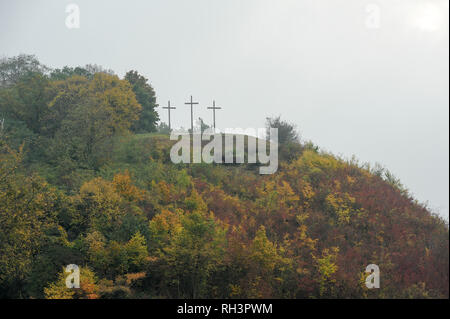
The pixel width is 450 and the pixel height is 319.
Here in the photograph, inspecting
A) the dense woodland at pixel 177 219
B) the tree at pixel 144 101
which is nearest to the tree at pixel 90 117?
the dense woodland at pixel 177 219

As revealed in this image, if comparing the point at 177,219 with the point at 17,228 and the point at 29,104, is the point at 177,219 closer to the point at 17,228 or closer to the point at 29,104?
the point at 17,228

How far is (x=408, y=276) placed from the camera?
17109mm

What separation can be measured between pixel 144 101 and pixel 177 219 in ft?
76.9

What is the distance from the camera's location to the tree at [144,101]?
3912 cm

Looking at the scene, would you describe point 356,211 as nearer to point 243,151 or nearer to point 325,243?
point 325,243

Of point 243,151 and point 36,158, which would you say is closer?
point 36,158

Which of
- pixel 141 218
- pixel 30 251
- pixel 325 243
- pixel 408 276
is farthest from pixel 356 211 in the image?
pixel 30 251

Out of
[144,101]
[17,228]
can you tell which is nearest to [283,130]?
[144,101]

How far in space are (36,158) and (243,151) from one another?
15041mm

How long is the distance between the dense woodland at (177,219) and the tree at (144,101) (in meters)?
5.45

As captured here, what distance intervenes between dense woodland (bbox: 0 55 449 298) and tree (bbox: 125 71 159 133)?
17.9 ft

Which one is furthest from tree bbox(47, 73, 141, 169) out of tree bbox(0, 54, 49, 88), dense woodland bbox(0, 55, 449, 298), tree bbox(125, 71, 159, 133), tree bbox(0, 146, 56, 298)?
tree bbox(0, 54, 49, 88)

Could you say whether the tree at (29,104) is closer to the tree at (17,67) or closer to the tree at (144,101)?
the tree at (144,101)

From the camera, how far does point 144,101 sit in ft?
131
